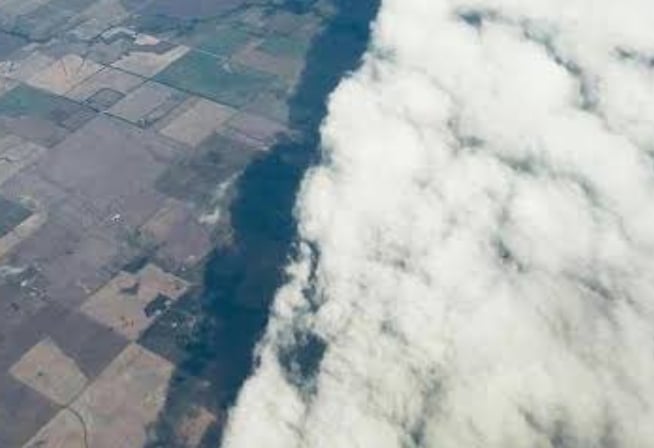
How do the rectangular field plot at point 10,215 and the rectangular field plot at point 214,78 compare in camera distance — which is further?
the rectangular field plot at point 214,78

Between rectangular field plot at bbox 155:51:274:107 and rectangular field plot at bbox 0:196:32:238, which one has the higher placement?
rectangular field plot at bbox 155:51:274:107

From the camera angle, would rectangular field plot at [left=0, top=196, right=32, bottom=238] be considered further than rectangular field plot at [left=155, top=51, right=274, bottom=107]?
No

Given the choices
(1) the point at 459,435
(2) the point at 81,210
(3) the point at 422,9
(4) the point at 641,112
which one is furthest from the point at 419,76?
(2) the point at 81,210

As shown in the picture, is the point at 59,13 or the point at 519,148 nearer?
the point at 519,148

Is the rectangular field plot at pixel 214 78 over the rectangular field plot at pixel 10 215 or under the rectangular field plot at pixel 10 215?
over

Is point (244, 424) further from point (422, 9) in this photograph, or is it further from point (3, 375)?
point (422, 9)

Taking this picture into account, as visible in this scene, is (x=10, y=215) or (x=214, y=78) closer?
(x=10, y=215)

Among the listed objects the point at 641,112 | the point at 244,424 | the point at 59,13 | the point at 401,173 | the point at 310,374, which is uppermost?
the point at 641,112

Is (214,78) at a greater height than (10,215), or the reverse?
(214,78)
